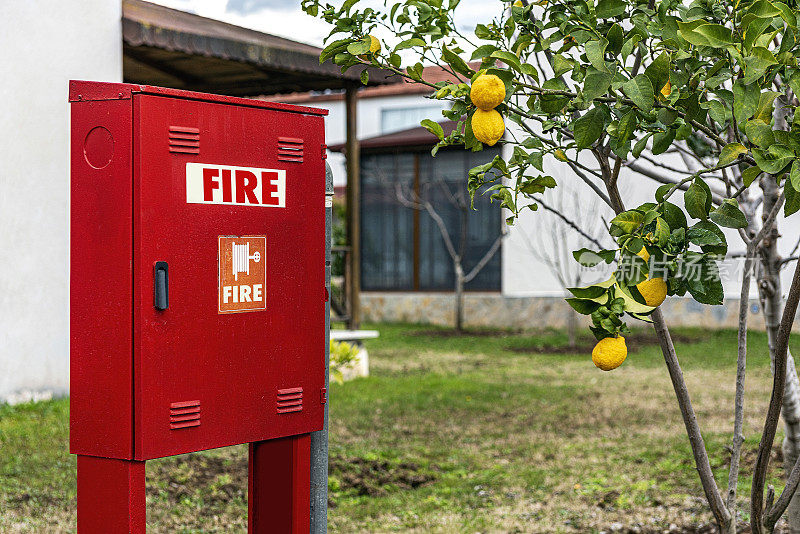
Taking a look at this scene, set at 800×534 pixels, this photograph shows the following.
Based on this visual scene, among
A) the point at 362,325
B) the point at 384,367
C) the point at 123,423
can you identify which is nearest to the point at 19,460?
the point at 123,423

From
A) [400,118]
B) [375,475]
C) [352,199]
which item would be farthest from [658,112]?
[400,118]

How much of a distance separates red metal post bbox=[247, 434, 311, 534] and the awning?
3.87 m

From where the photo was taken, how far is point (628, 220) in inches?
69.8

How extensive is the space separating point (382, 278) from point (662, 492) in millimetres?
11423

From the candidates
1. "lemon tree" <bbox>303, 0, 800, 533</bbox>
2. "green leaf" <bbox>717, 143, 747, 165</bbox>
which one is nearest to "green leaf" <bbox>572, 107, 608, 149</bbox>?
"lemon tree" <bbox>303, 0, 800, 533</bbox>

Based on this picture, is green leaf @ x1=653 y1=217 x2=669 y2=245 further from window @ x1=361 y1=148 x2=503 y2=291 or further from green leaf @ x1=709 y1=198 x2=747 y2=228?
window @ x1=361 y1=148 x2=503 y2=291

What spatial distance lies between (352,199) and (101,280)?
6.77 meters

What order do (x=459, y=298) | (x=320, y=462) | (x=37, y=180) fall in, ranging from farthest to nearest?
(x=459, y=298), (x=37, y=180), (x=320, y=462)

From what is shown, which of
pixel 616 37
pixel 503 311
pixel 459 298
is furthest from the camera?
pixel 503 311

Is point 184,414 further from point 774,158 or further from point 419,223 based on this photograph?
point 419,223

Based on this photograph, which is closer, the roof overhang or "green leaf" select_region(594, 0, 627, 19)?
"green leaf" select_region(594, 0, 627, 19)

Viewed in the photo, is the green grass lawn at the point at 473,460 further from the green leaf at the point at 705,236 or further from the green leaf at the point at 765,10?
the green leaf at the point at 765,10

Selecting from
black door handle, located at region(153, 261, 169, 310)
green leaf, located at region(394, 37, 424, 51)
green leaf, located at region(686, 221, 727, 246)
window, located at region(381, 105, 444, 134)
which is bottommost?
black door handle, located at region(153, 261, 169, 310)

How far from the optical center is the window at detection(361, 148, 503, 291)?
14.9 metres
